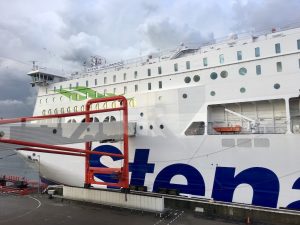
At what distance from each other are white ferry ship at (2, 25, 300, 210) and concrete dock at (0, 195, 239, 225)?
2.07 meters

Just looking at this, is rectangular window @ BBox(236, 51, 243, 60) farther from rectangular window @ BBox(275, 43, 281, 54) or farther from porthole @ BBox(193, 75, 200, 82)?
porthole @ BBox(193, 75, 200, 82)

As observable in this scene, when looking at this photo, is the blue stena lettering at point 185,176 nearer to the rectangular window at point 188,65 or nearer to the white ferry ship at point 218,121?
the white ferry ship at point 218,121

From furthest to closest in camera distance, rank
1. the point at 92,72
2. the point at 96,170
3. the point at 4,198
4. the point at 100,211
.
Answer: the point at 92,72 → the point at 4,198 → the point at 96,170 → the point at 100,211

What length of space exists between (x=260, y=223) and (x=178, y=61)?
9.33 metres

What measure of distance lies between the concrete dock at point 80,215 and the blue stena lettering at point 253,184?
1759 mm

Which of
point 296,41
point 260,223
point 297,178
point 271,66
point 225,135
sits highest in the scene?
point 296,41

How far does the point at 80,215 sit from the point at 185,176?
5511 millimetres

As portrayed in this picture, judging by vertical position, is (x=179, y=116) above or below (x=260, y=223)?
above

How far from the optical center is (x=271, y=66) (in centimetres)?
1384

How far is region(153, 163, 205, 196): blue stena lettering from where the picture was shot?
48.0ft

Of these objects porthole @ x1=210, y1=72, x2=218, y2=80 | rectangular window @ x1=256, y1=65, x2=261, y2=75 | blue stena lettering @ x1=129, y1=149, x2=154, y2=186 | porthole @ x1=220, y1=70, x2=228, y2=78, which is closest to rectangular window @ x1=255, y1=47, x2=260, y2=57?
rectangular window @ x1=256, y1=65, x2=261, y2=75

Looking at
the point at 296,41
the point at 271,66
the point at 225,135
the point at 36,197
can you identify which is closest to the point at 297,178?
the point at 225,135

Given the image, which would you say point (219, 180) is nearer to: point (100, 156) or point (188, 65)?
point (188, 65)

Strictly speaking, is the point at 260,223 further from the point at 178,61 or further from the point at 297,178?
the point at 178,61
